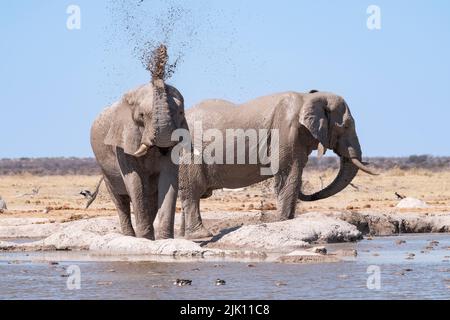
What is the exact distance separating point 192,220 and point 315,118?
291 centimetres

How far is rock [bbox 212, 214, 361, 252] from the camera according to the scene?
58.3 ft

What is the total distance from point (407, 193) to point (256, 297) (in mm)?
29015

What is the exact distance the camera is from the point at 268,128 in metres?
21.4

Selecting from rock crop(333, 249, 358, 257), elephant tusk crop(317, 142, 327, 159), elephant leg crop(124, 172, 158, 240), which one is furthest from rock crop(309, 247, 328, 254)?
elephant tusk crop(317, 142, 327, 159)

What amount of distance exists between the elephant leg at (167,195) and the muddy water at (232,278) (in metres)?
0.87

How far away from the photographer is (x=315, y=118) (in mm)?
20938

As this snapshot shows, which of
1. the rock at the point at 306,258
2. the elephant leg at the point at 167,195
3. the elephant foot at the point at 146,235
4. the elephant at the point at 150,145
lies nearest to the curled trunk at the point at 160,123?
the elephant at the point at 150,145

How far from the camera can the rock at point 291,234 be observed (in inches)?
700

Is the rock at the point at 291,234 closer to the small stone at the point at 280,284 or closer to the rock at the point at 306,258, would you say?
the rock at the point at 306,258

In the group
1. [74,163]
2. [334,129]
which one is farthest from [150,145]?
[74,163]

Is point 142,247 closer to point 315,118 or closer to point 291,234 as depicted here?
point 291,234
